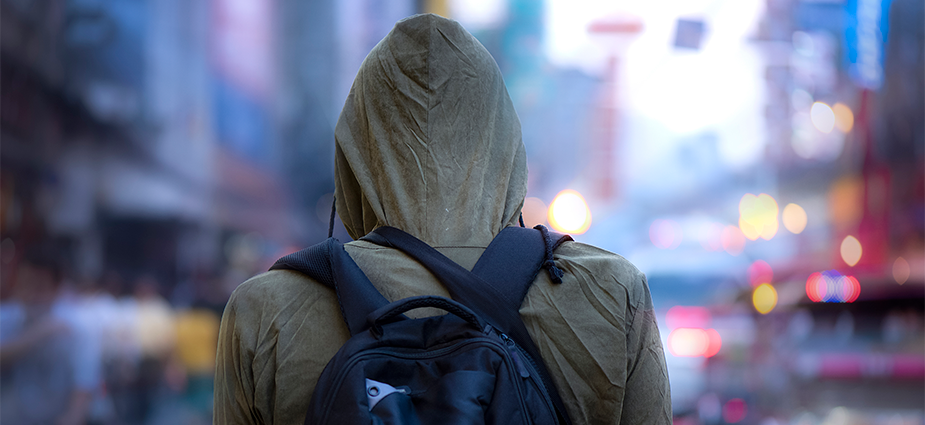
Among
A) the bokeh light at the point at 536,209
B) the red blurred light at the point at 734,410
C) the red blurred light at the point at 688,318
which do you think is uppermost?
the bokeh light at the point at 536,209

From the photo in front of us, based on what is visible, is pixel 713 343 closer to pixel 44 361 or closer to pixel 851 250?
pixel 44 361

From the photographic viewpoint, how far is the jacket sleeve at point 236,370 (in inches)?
44.7

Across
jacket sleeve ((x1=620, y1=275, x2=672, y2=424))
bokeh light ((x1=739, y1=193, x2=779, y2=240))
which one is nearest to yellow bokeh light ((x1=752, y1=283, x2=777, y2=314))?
bokeh light ((x1=739, y1=193, x2=779, y2=240))

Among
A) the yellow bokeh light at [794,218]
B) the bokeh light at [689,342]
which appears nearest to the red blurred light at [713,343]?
the bokeh light at [689,342]

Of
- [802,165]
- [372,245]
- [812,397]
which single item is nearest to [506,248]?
[372,245]

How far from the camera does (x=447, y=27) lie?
134 cm

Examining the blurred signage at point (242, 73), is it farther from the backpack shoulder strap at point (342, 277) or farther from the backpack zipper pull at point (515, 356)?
the backpack zipper pull at point (515, 356)

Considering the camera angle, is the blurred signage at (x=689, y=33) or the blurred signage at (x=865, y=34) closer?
the blurred signage at (x=689, y=33)

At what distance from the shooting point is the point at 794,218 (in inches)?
399

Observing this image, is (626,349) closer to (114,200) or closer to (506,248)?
(506,248)

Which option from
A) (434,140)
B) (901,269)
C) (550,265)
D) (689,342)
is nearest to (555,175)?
(689,342)

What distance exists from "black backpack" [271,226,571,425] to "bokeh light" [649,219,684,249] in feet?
30.2

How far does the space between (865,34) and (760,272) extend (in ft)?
11.0

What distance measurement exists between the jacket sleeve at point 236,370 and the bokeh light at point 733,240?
9.83 m
